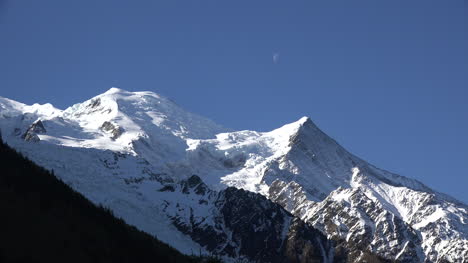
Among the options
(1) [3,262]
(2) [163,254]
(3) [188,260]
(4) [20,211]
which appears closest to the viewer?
(1) [3,262]

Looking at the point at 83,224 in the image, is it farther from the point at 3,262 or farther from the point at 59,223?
the point at 3,262

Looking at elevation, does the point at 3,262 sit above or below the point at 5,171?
below

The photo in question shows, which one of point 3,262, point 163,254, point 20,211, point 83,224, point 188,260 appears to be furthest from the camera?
point 188,260

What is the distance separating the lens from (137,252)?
103ft

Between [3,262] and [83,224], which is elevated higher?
[83,224]

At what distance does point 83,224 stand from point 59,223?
1417 millimetres

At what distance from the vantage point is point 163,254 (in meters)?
34.2

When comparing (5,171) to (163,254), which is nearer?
(5,171)

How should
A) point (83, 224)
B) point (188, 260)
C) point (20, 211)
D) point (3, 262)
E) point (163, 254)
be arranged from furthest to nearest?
point (188, 260), point (163, 254), point (83, 224), point (20, 211), point (3, 262)

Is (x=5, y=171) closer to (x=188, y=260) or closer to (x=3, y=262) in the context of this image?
(x=3, y=262)

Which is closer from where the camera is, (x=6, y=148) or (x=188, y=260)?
(x=6, y=148)

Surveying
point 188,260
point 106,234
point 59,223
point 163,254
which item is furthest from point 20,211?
point 188,260

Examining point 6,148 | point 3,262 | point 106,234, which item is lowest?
point 3,262

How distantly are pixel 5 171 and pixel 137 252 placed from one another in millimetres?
5409
